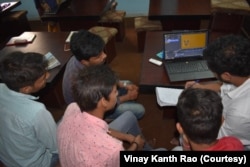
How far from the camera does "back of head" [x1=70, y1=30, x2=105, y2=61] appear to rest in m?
1.71

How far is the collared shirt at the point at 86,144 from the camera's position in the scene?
105 cm

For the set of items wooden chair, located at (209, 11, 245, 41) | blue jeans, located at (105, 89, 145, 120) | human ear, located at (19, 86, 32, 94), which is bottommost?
blue jeans, located at (105, 89, 145, 120)

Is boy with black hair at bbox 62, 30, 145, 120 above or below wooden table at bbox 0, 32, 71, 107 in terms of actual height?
above

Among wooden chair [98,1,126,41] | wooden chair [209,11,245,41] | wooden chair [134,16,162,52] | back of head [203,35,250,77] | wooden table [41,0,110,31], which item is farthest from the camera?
wooden chair [98,1,126,41]

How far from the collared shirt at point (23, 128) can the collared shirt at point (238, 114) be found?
0.98 metres

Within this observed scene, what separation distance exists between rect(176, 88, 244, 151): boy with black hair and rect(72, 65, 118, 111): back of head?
378mm

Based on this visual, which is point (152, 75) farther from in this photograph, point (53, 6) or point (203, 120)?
point (53, 6)

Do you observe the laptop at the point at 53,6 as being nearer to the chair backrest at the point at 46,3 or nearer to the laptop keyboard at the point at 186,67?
the chair backrest at the point at 46,3

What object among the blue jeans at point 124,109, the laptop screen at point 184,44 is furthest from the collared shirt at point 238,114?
the blue jeans at point 124,109

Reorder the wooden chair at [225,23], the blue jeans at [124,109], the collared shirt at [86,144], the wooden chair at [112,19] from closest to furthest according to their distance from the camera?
the collared shirt at [86,144]
the blue jeans at [124,109]
the wooden chair at [225,23]
the wooden chair at [112,19]

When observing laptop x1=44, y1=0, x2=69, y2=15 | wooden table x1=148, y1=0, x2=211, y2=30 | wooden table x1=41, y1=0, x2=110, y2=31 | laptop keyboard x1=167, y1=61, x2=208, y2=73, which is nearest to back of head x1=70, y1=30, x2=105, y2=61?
laptop keyboard x1=167, y1=61, x2=208, y2=73

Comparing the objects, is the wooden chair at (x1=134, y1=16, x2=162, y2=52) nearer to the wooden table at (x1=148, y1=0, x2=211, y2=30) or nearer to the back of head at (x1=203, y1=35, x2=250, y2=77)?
the wooden table at (x1=148, y1=0, x2=211, y2=30)

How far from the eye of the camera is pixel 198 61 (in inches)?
73.6

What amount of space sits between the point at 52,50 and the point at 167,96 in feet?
4.22
